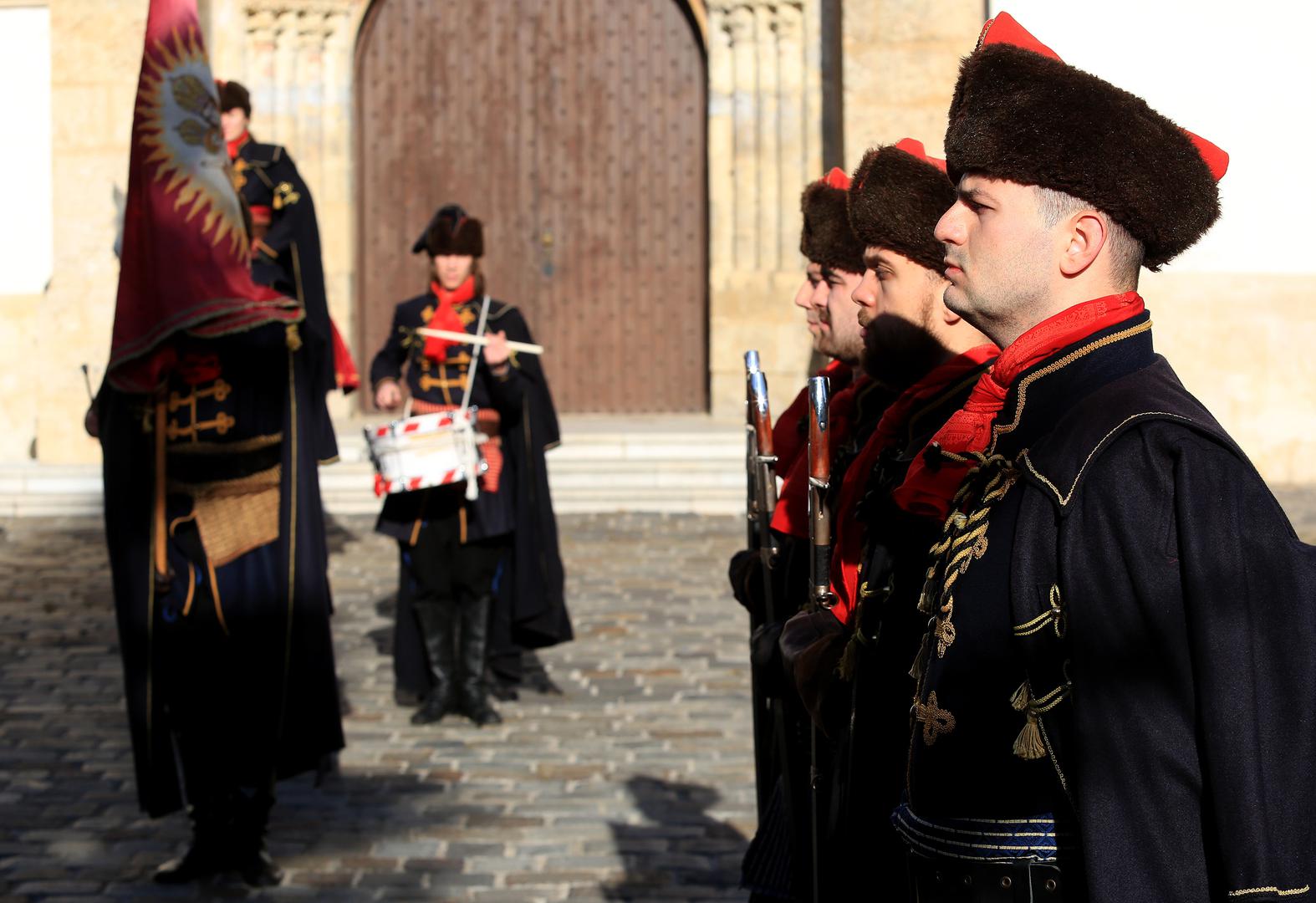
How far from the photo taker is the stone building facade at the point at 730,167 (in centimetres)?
1179

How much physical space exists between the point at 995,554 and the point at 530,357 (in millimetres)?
5410

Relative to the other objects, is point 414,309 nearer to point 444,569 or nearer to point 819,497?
point 444,569

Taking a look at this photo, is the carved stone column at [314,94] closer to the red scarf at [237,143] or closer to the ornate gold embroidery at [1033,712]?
the red scarf at [237,143]

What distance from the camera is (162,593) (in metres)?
5.25

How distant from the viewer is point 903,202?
2.97 m

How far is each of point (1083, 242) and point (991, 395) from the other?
0.77ft

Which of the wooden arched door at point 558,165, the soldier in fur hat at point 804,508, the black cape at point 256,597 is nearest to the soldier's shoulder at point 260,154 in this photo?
the black cape at point 256,597

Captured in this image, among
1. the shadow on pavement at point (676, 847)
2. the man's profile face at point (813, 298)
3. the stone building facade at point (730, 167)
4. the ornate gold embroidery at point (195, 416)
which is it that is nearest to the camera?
the man's profile face at point (813, 298)

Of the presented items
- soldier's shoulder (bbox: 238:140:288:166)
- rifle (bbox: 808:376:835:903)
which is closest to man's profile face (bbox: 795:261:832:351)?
rifle (bbox: 808:376:835:903)

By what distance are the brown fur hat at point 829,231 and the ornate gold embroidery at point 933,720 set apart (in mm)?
1506

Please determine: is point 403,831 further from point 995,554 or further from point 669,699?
point 995,554

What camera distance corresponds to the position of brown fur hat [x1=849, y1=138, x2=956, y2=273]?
295 cm

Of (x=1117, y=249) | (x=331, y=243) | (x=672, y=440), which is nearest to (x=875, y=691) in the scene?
(x=1117, y=249)

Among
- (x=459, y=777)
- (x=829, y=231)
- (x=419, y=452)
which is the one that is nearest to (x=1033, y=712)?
(x=829, y=231)
